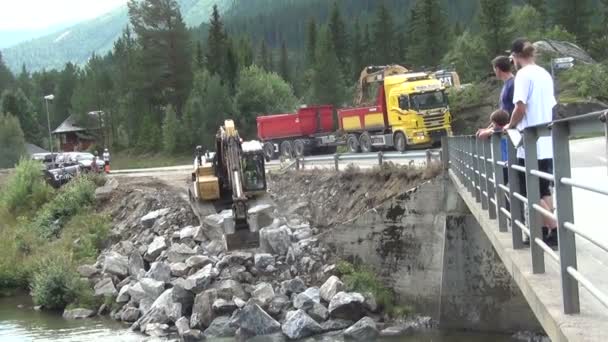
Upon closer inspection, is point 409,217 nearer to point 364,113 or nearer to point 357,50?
A: point 364,113

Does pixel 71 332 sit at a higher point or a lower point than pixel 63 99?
lower

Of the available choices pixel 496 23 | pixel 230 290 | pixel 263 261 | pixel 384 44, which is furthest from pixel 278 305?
pixel 384 44

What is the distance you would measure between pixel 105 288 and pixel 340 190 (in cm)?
834

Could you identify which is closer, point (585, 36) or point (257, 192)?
point (257, 192)

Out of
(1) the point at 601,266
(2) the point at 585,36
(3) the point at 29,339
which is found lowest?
(3) the point at 29,339

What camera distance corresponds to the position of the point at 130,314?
22000mm

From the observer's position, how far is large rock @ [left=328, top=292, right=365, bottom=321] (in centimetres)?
1911

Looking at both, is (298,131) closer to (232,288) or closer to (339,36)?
(232,288)

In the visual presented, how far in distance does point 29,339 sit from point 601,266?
17.5 meters

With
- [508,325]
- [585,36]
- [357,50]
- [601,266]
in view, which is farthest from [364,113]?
[357,50]

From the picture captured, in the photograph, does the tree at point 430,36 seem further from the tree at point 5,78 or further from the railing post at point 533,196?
the tree at point 5,78

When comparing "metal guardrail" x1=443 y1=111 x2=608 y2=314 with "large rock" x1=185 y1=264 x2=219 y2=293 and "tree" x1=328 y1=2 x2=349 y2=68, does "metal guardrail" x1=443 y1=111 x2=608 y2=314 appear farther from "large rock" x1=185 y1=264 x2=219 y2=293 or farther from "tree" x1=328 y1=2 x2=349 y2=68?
"tree" x1=328 y1=2 x2=349 y2=68

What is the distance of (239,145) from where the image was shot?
23.0m

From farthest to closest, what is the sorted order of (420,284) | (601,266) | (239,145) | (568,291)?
(239,145) < (420,284) < (601,266) < (568,291)
